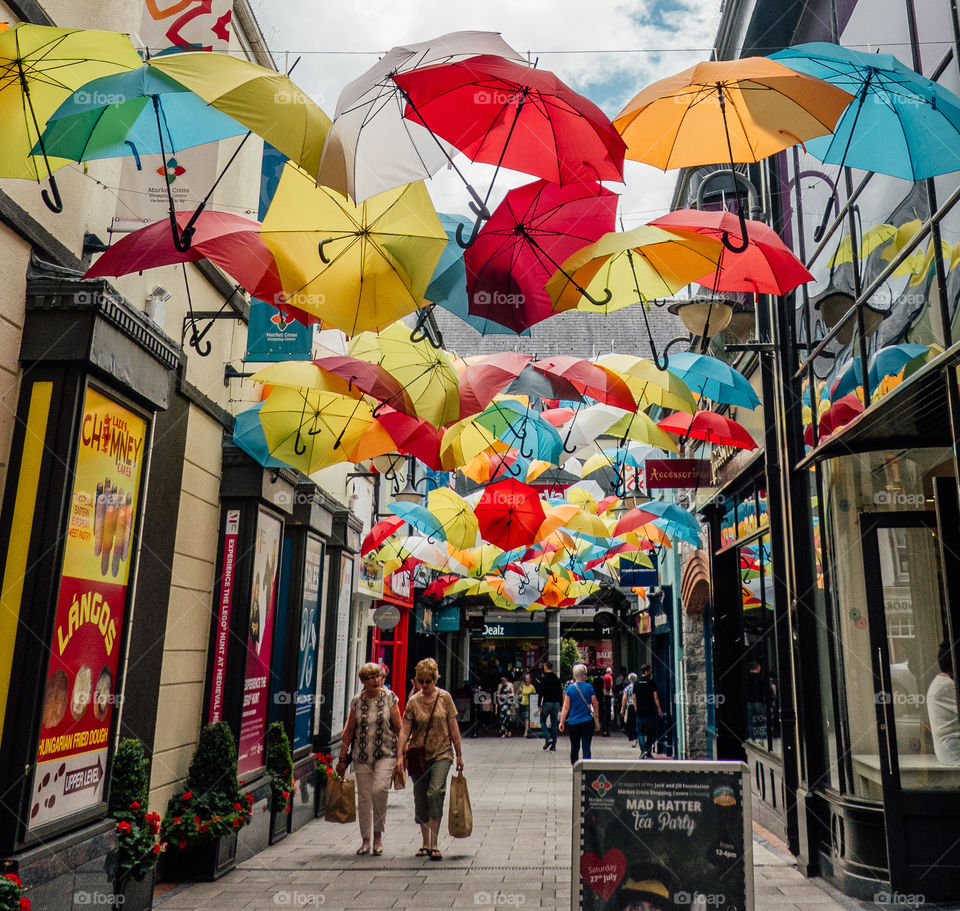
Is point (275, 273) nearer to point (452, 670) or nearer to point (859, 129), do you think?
point (859, 129)

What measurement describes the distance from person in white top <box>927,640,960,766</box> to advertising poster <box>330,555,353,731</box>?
24.7 feet

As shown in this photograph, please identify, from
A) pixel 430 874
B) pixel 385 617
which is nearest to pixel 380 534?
pixel 385 617

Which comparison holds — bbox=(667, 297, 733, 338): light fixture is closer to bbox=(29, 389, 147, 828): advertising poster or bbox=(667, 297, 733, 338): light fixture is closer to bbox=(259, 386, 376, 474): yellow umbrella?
bbox=(259, 386, 376, 474): yellow umbrella

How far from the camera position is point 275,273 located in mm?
5328

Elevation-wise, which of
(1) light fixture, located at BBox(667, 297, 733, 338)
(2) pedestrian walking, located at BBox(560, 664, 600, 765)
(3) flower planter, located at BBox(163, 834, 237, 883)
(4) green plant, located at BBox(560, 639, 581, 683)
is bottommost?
(3) flower planter, located at BBox(163, 834, 237, 883)

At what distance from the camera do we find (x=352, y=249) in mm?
5348

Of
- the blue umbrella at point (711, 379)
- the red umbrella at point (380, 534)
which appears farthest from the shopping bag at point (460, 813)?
the red umbrella at point (380, 534)

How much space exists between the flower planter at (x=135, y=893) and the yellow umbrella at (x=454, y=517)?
6.90 metres

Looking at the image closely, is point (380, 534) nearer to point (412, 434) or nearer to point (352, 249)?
point (412, 434)

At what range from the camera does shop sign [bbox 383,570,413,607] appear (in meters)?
19.7

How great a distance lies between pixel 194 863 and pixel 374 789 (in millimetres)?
1762

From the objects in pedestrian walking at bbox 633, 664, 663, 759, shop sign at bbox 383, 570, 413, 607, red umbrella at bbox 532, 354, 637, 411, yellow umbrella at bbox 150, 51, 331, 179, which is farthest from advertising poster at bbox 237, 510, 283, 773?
shop sign at bbox 383, 570, 413, 607

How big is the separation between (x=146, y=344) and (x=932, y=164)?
4.92 m

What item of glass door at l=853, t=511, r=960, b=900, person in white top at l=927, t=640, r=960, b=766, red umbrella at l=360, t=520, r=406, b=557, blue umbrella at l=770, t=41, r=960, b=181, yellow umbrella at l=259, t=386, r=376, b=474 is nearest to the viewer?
blue umbrella at l=770, t=41, r=960, b=181
